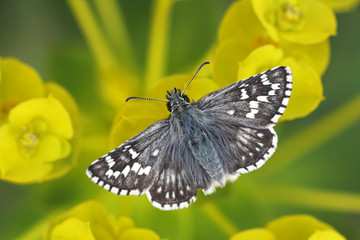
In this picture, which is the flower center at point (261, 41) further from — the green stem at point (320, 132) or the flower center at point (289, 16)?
the green stem at point (320, 132)

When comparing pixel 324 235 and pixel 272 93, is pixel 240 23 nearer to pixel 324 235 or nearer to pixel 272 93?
pixel 272 93

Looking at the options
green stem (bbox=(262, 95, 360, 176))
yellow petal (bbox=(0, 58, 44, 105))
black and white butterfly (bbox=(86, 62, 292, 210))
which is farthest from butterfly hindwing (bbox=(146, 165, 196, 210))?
green stem (bbox=(262, 95, 360, 176))

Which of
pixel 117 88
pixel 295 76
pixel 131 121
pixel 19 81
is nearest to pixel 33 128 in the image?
pixel 19 81

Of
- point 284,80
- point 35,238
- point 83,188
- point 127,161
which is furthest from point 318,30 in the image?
point 35,238

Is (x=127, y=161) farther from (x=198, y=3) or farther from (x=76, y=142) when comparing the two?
(x=198, y=3)

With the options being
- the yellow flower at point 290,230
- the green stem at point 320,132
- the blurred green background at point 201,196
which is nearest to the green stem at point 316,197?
the blurred green background at point 201,196
